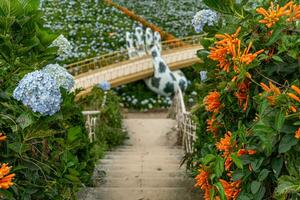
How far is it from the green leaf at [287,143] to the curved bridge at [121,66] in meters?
11.5

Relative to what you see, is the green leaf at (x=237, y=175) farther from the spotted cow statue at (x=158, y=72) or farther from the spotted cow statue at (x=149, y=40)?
the spotted cow statue at (x=149, y=40)

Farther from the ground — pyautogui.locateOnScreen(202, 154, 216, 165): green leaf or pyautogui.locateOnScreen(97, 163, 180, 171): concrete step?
pyautogui.locateOnScreen(202, 154, 216, 165): green leaf

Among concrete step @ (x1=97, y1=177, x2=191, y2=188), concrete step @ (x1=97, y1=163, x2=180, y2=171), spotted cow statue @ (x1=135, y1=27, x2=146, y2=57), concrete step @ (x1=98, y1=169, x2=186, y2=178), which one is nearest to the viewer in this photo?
concrete step @ (x1=97, y1=177, x2=191, y2=188)

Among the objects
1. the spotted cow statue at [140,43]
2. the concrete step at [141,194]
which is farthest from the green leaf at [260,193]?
the spotted cow statue at [140,43]

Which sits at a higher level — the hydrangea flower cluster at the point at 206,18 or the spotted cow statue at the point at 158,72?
the hydrangea flower cluster at the point at 206,18

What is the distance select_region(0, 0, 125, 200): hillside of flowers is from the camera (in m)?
2.44

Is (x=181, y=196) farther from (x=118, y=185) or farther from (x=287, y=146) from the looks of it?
(x=287, y=146)

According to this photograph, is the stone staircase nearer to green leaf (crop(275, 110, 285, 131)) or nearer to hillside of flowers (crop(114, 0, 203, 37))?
green leaf (crop(275, 110, 285, 131))

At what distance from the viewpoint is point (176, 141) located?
961 centimetres

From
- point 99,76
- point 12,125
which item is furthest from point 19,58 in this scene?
point 99,76

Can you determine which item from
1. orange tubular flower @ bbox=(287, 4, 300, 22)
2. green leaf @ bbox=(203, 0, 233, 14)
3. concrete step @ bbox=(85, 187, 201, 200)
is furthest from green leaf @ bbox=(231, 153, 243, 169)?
concrete step @ bbox=(85, 187, 201, 200)

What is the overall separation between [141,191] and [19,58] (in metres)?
2.18

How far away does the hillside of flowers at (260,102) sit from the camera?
204 centimetres

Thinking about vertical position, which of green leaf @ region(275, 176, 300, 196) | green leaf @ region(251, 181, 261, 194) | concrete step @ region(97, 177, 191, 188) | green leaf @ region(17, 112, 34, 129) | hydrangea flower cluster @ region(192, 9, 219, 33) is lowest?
concrete step @ region(97, 177, 191, 188)
